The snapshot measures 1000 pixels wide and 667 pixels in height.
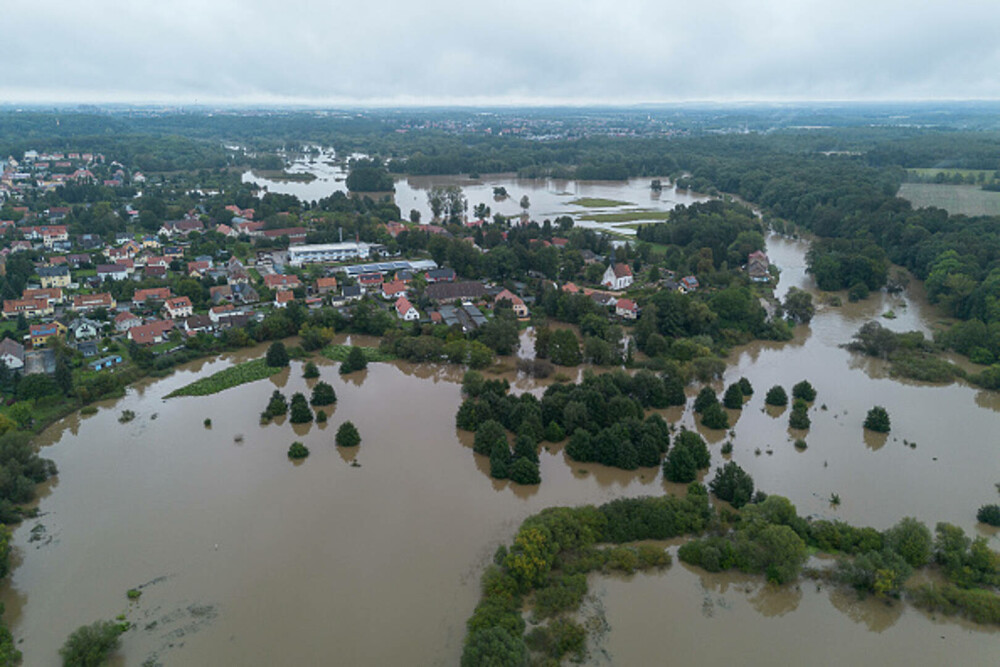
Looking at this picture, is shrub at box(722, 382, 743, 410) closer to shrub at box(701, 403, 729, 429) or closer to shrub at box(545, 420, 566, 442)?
shrub at box(701, 403, 729, 429)

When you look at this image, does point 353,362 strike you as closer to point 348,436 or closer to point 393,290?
point 348,436

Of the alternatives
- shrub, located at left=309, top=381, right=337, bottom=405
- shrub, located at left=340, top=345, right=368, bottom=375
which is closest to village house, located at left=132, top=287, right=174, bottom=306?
shrub, located at left=340, top=345, right=368, bottom=375

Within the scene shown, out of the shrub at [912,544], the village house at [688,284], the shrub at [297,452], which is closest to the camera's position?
the shrub at [912,544]

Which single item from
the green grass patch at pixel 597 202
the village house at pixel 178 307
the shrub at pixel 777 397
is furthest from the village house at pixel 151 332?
the green grass patch at pixel 597 202

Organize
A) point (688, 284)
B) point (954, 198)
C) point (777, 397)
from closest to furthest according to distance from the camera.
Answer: point (777, 397)
point (688, 284)
point (954, 198)

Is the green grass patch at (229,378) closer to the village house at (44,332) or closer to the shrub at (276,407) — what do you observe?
the shrub at (276,407)

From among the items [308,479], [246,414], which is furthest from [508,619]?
[246,414]

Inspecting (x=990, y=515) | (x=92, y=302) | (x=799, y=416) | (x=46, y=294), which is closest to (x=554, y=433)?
(x=799, y=416)
